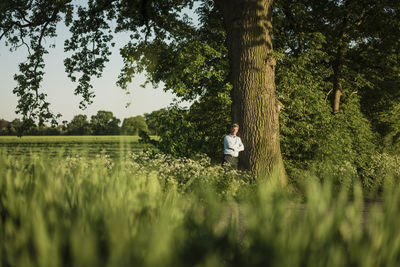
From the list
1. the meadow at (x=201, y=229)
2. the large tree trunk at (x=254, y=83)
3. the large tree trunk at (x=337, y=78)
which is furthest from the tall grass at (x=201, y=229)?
the large tree trunk at (x=337, y=78)

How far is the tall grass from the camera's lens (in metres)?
1.40

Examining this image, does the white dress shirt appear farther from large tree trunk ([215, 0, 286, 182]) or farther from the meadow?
the meadow

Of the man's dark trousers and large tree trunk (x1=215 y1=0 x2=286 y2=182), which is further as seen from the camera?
the man's dark trousers

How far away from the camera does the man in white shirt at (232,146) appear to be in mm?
10367

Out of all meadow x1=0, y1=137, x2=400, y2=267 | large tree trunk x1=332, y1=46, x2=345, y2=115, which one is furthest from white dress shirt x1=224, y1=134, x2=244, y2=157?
large tree trunk x1=332, y1=46, x2=345, y2=115

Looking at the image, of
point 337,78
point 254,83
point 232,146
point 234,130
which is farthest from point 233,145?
point 337,78

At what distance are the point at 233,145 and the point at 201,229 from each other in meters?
8.63

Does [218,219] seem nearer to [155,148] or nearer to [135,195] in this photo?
[135,195]

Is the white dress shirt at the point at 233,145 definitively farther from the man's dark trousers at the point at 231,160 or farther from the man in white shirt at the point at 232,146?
the man's dark trousers at the point at 231,160

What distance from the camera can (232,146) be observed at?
1048 cm

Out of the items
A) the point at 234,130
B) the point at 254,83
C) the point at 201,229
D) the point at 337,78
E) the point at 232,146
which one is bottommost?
the point at 201,229

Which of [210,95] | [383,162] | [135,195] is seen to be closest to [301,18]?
[210,95]

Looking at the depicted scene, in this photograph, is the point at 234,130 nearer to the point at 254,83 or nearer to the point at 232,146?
the point at 232,146

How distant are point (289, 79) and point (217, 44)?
3.33 meters
